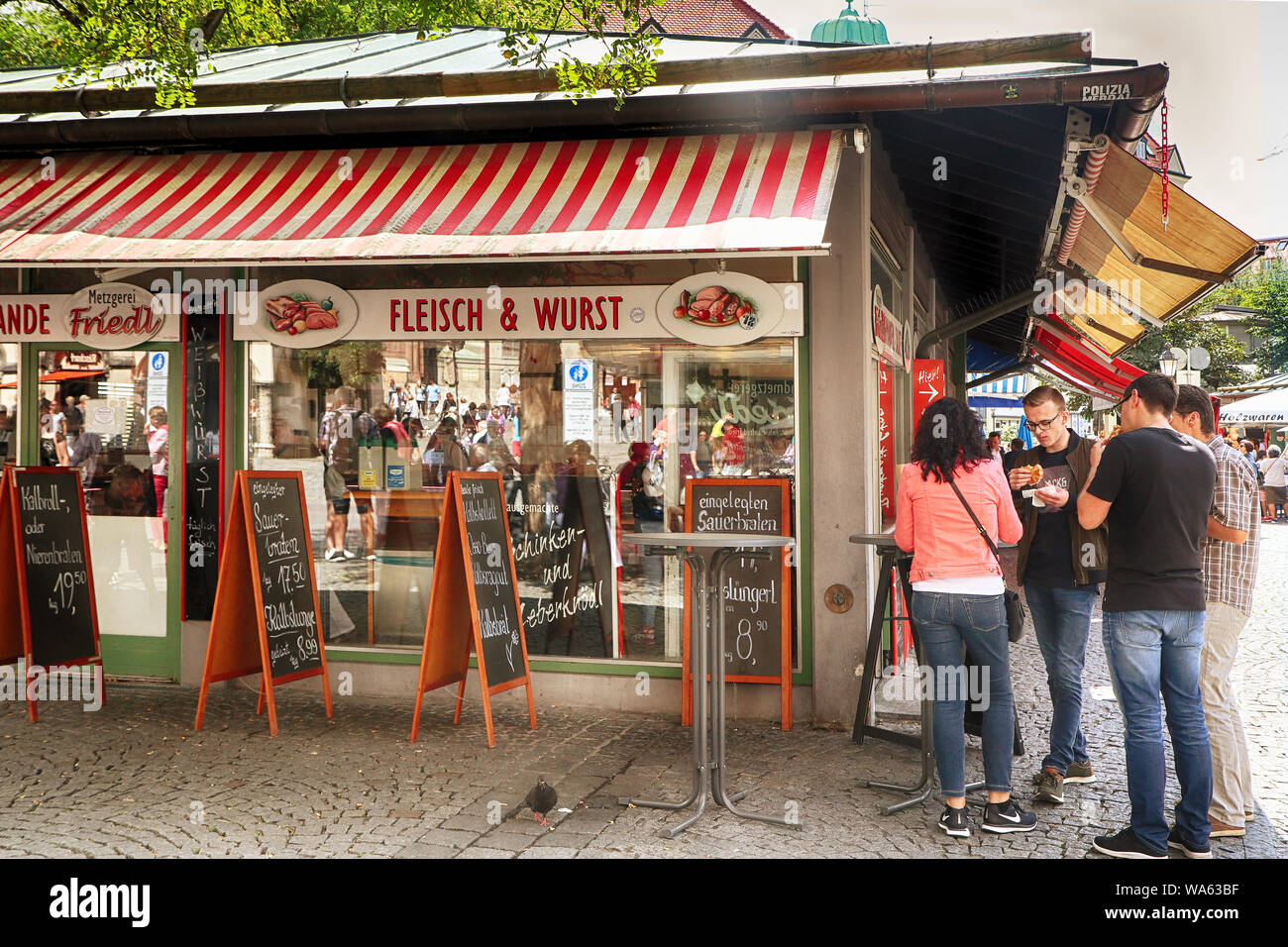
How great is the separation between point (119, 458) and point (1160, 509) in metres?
6.42

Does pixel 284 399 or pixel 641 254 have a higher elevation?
pixel 641 254

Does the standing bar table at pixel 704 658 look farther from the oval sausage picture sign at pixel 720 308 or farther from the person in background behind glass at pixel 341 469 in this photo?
the person in background behind glass at pixel 341 469

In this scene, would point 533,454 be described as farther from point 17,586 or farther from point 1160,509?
point 1160,509

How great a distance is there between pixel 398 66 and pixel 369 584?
11.9ft

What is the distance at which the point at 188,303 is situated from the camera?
708cm

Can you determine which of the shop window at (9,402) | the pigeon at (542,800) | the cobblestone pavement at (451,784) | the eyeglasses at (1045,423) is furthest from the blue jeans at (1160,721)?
the shop window at (9,402)

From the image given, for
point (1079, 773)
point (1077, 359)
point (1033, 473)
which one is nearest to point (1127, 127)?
point (1033, 473)

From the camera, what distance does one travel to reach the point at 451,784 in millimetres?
5102

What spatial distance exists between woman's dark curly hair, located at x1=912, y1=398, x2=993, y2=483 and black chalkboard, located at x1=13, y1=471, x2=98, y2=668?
5.11 metres

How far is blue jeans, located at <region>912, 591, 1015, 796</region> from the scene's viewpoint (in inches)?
172

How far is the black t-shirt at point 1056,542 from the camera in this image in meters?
4.88
